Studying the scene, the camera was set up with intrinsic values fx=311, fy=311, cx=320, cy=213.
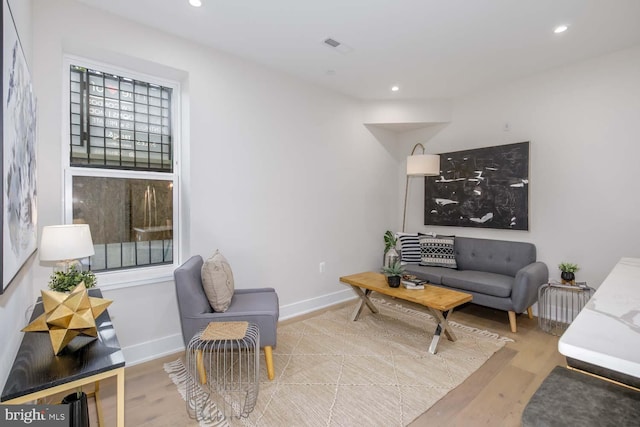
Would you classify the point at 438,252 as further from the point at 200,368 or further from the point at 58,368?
the point at 58,368

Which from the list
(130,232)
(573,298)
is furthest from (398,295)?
(130,232)

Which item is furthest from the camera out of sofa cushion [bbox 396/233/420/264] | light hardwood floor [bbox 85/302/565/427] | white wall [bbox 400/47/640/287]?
sofa cushion [bbox 396/233/420/264]


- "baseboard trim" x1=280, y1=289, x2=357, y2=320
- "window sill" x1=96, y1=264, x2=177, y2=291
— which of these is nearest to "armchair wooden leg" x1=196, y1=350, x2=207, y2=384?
"window sill" x1=96, y1=264, x2=177, y2=291

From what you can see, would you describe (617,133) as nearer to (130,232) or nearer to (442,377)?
(442,377)

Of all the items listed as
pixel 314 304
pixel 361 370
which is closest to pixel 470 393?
pixel 361 370

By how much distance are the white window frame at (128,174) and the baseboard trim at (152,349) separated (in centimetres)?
53

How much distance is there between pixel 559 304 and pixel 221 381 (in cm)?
355

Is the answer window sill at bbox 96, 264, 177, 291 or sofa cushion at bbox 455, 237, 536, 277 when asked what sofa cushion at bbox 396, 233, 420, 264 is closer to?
sofa cushion at bbox 455, 237, 536, 277

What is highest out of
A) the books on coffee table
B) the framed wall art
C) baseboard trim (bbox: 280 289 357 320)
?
the framed wall art

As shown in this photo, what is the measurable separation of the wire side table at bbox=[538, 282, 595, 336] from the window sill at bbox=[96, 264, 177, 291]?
3809 millimetres

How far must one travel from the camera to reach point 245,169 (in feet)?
10.7

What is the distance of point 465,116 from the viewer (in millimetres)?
4289

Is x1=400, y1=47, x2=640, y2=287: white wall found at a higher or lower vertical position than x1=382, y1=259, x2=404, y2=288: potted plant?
higher

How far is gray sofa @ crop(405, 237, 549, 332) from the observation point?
10.4 feet
